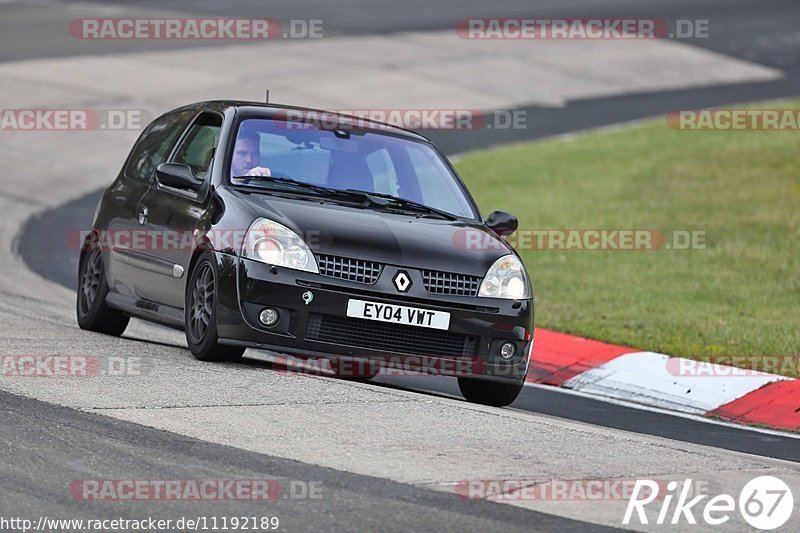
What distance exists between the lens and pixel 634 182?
21.8 meters

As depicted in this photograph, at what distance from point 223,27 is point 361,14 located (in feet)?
15.9

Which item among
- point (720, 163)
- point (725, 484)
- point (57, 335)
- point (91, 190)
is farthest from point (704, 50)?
point (725, 484)

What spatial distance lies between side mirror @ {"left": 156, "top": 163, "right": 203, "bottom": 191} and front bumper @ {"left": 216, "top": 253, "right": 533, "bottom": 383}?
804 mm

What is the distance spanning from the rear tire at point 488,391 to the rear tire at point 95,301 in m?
2.68

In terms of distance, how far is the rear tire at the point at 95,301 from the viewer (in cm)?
1127

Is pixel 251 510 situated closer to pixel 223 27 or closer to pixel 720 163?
pixel 720 163

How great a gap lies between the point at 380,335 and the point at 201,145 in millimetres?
2124

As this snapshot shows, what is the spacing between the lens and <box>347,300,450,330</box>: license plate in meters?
9.16
